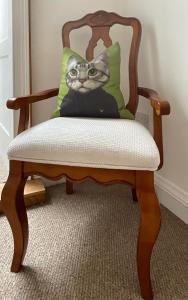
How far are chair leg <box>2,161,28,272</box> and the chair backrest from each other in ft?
2.16

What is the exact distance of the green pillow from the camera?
3.93 feet

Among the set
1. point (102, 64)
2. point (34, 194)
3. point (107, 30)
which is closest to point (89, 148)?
point (102, 64)

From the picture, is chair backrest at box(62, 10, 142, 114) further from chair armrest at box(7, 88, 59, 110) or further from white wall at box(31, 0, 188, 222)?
chair armrest at box(7, 88, 59, 110)

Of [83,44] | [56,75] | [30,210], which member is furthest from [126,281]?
[83,44]

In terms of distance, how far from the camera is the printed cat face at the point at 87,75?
1.20 m

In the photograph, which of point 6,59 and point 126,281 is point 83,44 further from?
point 126,281

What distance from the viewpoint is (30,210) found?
1.45m

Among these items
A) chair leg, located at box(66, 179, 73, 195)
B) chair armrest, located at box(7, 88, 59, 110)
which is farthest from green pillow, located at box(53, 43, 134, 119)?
chair leg, located at box(66, 179, 73, 195)

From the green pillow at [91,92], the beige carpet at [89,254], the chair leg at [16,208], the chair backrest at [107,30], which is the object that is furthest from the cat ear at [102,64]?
the beige carpet at [89,254]

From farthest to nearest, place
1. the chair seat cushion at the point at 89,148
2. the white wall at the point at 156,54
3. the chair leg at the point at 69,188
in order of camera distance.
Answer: the chair leg at the point at 69,188
the white wall at the point at 156,54
the chair seat cushion at the point at 89,148

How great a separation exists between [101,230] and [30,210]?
0.37 m

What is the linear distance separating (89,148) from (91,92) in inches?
15.5

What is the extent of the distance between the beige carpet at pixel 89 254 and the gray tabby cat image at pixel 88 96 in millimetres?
476

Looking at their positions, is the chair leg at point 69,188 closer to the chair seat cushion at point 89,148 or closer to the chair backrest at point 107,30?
the chair backrest at point 107,30
